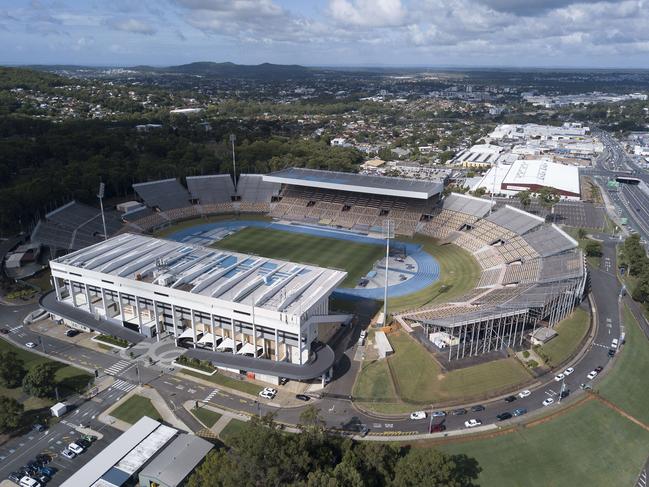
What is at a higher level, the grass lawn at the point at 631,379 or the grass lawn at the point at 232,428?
the grass lawn at the point at 232,428

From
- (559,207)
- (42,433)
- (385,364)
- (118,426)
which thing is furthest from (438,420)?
(559,207)

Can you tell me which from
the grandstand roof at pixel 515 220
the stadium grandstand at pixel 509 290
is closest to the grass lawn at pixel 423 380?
the stadium grandstand at pixel 509 290

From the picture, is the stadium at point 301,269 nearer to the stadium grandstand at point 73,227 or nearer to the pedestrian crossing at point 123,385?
the stadium grandstand at point 73,227

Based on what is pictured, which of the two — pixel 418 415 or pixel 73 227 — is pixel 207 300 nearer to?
pixel 418 415

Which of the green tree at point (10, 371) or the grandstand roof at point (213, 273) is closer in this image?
the green tree at point (10, 371)

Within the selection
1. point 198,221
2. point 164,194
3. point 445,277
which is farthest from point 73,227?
point 445,277

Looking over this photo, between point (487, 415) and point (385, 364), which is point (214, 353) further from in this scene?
point (487, 415)
